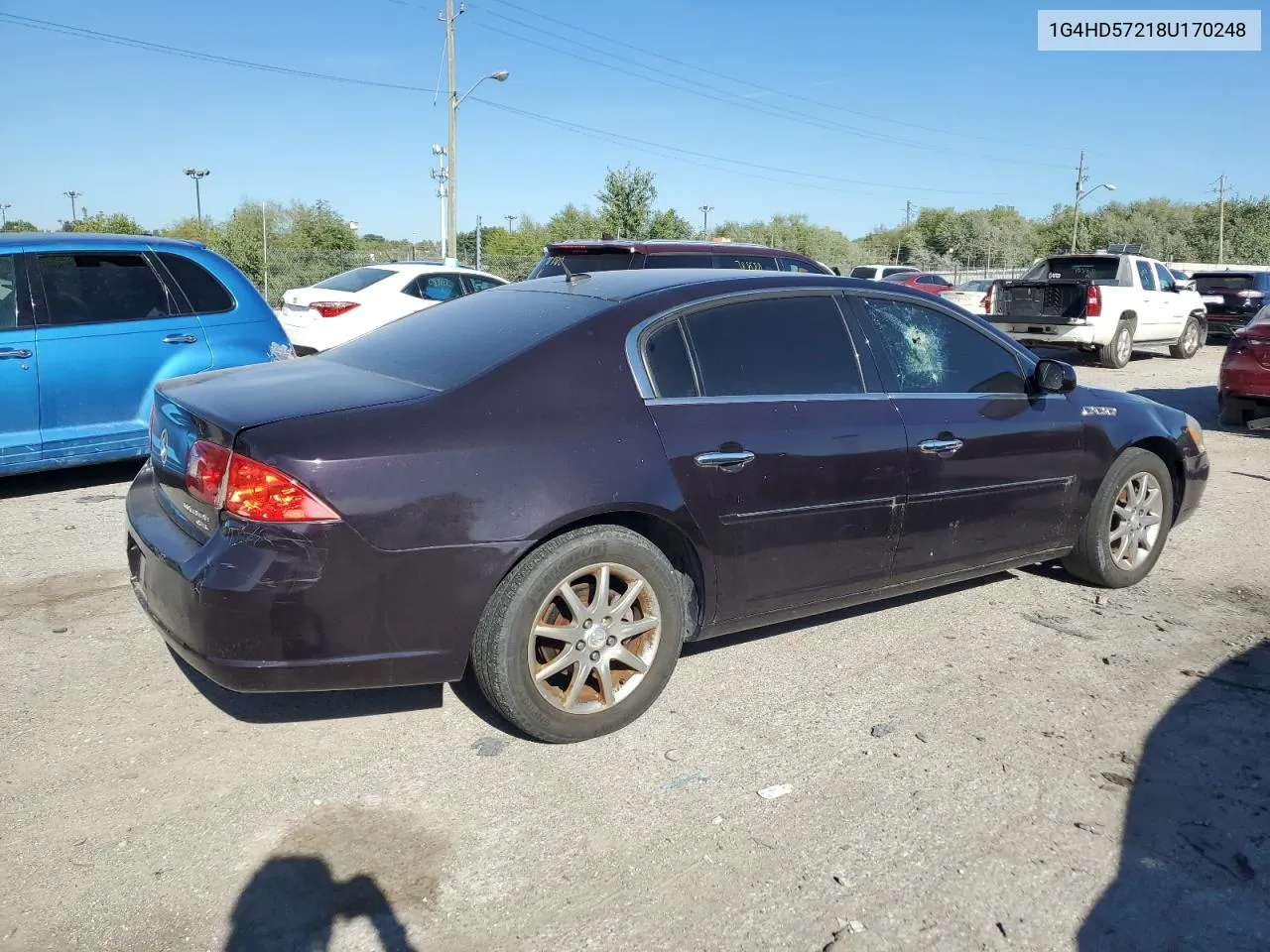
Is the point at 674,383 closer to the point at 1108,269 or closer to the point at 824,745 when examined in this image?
the point at 824,745

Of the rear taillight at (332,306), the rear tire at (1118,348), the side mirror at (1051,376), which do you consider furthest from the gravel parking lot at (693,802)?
the rear tire at (1118,348)

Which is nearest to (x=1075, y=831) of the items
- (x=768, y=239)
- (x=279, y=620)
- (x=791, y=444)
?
(x=791, y=444)

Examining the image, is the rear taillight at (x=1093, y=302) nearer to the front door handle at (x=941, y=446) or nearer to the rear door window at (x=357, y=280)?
the rear door window at (x=357, y=280)

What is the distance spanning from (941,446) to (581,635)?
1.81m

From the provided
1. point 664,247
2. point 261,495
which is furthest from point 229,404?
point 664,247

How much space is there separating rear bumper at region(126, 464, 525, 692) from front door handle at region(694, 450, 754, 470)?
0.77 metres

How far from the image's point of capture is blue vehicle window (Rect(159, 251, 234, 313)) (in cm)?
713

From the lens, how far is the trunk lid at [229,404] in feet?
10.6

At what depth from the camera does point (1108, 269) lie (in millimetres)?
16844

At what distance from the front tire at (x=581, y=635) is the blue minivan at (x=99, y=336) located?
404 cm

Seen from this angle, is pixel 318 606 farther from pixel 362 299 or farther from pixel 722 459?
pixel 362 299

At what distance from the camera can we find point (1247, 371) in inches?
400

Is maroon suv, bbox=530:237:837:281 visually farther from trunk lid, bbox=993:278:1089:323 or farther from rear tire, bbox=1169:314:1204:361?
rear tire, bbox=1169:314:1204:361

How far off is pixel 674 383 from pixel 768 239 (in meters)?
65.9
